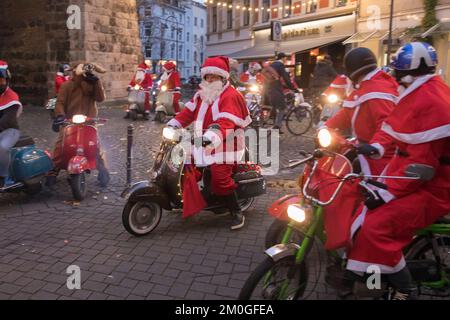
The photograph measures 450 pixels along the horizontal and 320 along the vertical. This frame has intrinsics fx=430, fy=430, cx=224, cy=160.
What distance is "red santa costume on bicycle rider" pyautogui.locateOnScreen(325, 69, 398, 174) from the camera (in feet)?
11.2

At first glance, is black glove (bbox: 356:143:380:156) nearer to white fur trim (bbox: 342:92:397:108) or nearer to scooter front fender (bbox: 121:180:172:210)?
white fur trim (bbox: 342:92:397:108)

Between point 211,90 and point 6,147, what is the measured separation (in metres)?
2.57

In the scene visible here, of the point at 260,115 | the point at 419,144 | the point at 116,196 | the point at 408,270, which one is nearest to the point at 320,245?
the point at 408,270

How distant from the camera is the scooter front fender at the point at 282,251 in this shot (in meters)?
2.73

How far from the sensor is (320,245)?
10.3 feet

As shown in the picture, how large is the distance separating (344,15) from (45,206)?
2159 cm

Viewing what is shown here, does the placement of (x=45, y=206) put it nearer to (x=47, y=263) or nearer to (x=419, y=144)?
(x=47, y=263)

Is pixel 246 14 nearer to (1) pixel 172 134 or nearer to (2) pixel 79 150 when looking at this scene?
(2) pixel 79 150

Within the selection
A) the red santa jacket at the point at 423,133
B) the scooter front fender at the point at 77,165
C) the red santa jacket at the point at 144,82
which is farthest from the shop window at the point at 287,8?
the red santa jacket at the point at 423,133

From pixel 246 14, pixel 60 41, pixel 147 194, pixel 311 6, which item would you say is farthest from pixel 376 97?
pixel 246 14

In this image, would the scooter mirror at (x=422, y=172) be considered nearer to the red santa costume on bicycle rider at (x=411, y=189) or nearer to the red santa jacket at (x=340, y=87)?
the red santa costume on bicycle rider at (x=411, y=189)

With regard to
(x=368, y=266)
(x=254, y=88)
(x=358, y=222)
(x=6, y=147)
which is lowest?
(x=368, y=266)

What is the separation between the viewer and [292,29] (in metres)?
27.5

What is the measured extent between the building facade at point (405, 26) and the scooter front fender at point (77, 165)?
1538cm
